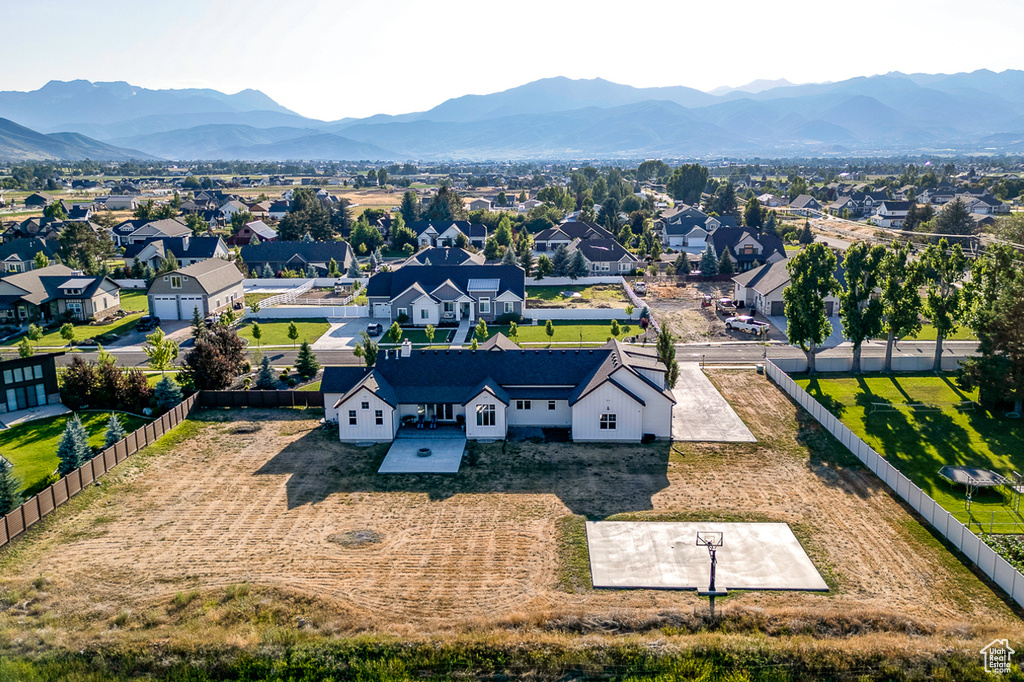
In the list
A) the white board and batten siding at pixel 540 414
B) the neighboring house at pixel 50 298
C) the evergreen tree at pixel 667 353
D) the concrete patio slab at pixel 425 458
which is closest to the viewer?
the concrete patio slab at pixel 425 458

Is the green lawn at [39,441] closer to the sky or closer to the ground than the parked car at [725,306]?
closer to the ground

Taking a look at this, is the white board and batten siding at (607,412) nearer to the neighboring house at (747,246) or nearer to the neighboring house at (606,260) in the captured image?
the neighboring house at (606,260)

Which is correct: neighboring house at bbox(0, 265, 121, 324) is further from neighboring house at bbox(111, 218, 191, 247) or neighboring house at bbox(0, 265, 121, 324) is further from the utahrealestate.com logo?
the utahrealestate.com logo

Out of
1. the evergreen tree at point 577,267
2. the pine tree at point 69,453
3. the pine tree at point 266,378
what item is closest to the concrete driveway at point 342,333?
the pine tree at point 266,378

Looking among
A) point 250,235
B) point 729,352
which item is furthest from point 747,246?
point 250,235

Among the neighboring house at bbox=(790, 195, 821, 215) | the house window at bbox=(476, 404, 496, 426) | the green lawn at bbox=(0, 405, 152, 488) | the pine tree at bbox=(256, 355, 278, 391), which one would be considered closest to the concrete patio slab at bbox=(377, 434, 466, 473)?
the house window at bbox=(476, 404, 496, 426)

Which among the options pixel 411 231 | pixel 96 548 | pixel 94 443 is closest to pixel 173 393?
pixel 94 443
